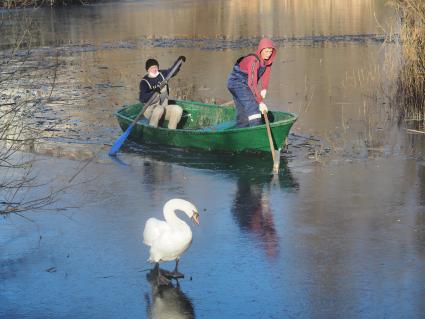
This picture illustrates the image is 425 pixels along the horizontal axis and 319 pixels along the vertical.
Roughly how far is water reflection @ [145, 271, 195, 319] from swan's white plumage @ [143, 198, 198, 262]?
263 millimetres

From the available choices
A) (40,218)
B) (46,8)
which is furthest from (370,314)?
(46,8)

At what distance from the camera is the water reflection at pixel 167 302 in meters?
7.22

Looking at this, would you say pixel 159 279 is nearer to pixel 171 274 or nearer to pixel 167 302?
pixel 171 274

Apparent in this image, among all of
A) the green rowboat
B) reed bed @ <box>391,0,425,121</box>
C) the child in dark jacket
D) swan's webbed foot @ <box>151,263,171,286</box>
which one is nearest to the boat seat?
the green rowboat

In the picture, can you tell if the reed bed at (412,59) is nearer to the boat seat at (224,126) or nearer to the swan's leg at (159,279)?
the boat seat at (224,126)

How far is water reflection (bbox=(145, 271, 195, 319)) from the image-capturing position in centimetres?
722

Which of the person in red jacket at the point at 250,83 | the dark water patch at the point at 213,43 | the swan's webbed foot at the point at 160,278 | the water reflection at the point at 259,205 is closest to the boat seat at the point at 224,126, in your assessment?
the person in red jacket at the point at 250,83

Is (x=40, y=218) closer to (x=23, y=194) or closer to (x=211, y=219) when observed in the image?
(x=23, y=194)

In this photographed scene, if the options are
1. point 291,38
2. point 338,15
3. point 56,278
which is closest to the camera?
point 56,278

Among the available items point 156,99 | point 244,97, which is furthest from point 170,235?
point 156,99

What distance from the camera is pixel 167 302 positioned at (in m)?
7.49

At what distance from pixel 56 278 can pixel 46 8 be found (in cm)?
4472

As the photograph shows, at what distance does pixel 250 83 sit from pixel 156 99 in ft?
7.29

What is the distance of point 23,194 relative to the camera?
11102 mm
